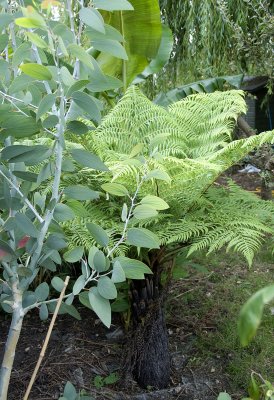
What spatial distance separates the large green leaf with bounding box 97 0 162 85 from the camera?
3336mm

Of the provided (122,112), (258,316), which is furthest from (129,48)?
(258,316)

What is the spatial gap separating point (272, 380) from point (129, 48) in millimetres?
2330

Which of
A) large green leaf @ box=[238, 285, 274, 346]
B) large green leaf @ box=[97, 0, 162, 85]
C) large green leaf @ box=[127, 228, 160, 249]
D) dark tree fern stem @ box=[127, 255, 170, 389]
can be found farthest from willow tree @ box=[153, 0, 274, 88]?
large green leaf @ box=[238, 285, 274, 346]

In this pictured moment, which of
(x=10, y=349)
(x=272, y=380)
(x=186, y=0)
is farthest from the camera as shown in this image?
(x=186, y=0)

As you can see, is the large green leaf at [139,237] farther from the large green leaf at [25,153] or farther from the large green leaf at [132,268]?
the large green leaf at [25,153]

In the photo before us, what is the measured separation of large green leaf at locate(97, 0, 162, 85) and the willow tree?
1.17m

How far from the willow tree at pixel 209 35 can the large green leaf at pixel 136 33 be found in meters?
1.17

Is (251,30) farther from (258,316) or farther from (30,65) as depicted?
(258,316)

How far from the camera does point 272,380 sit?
222 cm

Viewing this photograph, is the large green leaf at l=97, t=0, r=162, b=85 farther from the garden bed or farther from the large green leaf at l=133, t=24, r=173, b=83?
the garden bed

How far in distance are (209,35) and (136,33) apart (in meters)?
1.46

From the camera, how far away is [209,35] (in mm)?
4645

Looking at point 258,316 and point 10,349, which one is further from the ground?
point 258,316

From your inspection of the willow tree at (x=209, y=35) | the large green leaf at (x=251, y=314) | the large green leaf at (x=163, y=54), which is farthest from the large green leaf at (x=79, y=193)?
the willow tree at (x=209, y=35)
